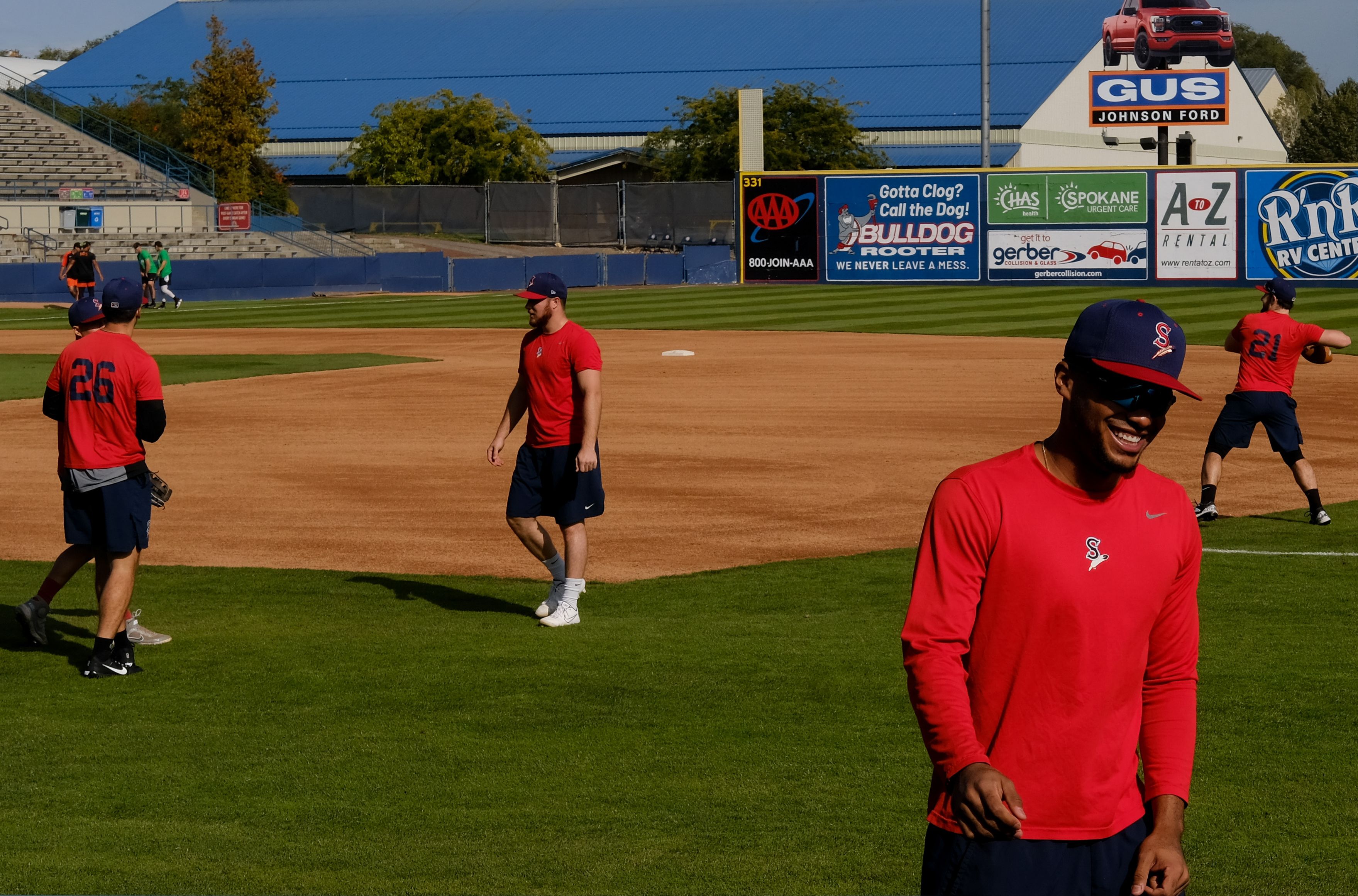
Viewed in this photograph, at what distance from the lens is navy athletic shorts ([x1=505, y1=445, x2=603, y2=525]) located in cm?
928

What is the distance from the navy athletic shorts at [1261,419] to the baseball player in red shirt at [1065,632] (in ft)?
31.7

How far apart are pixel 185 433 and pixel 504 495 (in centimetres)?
604

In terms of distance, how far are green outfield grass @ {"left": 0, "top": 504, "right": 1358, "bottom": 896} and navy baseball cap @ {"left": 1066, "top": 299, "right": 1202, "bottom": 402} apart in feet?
8.27

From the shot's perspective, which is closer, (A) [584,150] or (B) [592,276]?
(B) [592,276]

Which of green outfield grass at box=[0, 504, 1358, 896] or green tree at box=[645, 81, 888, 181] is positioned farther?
green tree at box=[645, 81, 888, 181]

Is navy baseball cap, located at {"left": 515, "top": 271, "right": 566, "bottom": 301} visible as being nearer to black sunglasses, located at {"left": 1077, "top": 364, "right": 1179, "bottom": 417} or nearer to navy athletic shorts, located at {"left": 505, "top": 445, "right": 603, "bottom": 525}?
navy athletic shorts, located at {"left": 505, "top": 445, "right": 603, "bottom": 525}

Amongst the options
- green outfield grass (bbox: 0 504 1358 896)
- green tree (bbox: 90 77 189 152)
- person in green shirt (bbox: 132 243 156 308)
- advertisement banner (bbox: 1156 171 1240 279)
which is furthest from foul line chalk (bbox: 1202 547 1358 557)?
green tree (bbox: 90 77 189 152)

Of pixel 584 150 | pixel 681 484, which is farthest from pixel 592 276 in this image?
pixel 681 484

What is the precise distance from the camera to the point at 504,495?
14469 mm

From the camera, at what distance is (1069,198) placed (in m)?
43.8

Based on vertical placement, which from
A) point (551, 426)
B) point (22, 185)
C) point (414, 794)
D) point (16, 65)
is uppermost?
point (16, 65)

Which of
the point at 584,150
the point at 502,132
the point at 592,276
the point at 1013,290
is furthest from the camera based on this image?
the point at 584,150

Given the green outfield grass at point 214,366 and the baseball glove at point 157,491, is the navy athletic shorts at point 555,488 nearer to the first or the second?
the baseball glove at point 157,491

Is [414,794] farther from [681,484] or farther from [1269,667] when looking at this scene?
[681,484]
